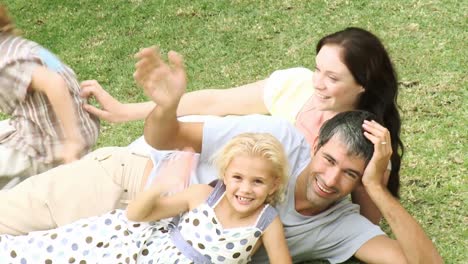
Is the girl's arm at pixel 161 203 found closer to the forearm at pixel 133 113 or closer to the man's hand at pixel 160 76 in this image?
the man's hand at pixel 160 76

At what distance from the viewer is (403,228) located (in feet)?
12.1

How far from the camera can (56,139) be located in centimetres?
428

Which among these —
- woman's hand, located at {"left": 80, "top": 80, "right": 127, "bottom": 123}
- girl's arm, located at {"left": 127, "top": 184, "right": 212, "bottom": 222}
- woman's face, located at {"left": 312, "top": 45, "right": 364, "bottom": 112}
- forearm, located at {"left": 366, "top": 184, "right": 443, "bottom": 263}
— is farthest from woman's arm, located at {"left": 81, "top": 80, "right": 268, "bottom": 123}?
forearm, located at {"left": 366, "top": 184, "right": 443, "bottom": 263}

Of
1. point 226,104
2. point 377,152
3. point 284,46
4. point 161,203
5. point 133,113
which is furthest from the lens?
point 284,46

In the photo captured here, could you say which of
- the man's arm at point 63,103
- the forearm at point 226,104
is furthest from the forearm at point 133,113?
the man's arm at point 63,103

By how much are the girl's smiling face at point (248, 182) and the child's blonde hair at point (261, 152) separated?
2 cm

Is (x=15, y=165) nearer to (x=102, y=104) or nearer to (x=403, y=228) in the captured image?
(x=102, y=104)

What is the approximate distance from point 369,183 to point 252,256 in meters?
0.64

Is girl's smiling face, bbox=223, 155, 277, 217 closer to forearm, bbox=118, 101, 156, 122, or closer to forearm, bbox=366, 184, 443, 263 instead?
forearm, bbox=366, 184, 443, 263

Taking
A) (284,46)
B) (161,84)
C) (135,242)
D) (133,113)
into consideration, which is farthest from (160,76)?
(284,46)

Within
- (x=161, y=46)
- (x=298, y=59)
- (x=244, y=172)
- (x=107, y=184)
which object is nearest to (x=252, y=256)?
(x=244, y=172)

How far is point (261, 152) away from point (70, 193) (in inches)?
39.6

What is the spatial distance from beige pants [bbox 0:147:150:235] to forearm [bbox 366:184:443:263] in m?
1.14

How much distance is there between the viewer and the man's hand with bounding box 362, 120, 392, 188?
11.7 feet
